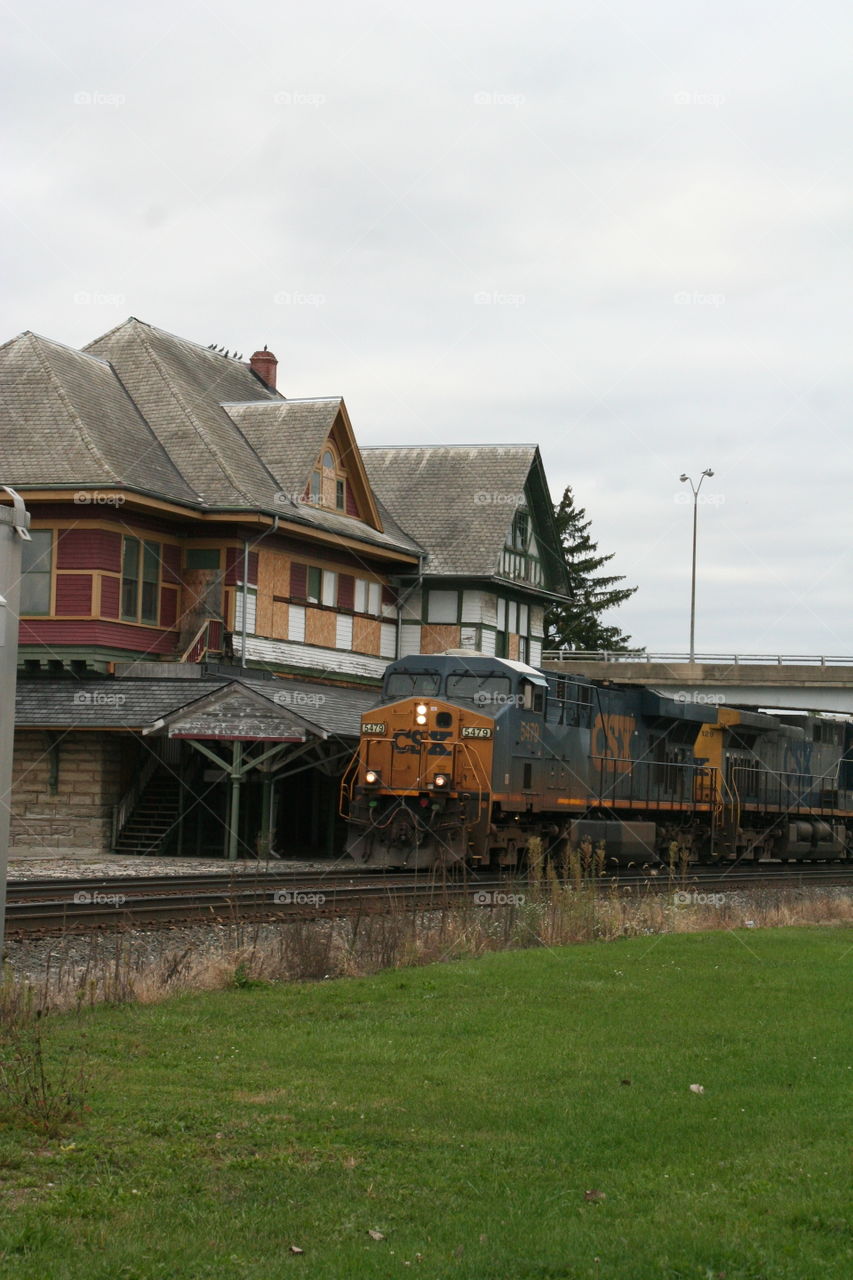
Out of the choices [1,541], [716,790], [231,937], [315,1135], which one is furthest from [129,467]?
[315,1135]

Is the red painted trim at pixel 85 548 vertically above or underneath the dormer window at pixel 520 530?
underneath

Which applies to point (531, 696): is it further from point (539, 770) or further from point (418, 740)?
point (418, 740)

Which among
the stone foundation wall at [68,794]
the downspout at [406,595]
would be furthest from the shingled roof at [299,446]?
the stone foundation wall at [68,794]

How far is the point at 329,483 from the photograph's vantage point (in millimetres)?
40281

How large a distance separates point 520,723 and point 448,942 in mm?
10848

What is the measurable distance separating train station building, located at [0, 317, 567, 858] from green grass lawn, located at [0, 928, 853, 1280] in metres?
18.2

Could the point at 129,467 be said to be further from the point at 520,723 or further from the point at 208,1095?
the point at 208,1095

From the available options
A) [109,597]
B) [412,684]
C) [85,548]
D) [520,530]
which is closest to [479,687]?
[412,684]

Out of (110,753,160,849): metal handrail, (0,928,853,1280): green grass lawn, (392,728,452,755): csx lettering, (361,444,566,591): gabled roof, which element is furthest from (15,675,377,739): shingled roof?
(0,928,853,1280): green grass lawn

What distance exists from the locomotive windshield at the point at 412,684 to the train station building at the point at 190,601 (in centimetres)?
289

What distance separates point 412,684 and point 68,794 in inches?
406

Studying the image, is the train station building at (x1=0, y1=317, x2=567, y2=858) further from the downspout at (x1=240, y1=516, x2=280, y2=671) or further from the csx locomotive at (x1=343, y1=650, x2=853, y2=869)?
the csx locomotive at (x1=343, y1=650, x2=853, y2=869)

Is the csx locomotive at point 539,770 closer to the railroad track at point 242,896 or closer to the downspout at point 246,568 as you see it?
the railroad track at point 242,896

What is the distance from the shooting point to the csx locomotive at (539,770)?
82.2 feet
